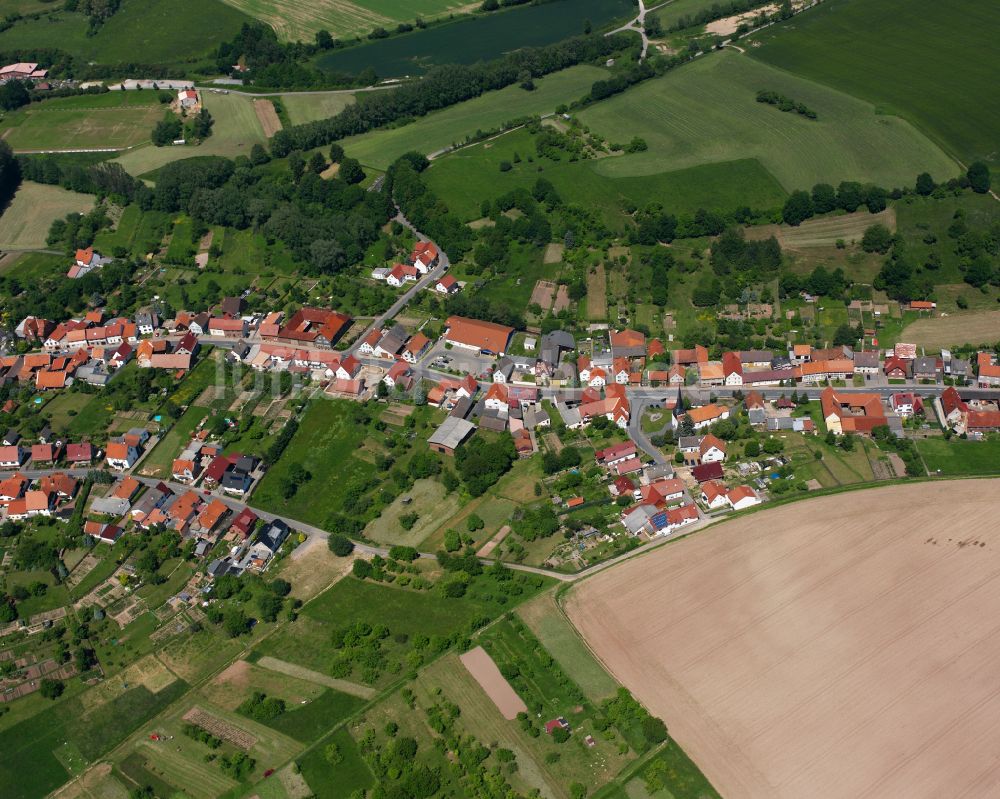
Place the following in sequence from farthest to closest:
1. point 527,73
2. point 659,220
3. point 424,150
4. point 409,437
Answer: point 527,73
point 424,150
point 659,220
point 409,437

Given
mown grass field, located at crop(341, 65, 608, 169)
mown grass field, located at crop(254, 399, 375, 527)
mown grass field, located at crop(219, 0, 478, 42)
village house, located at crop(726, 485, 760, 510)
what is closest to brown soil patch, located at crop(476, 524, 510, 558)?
mown grass field, located at crop(254, 399, 375, 527)

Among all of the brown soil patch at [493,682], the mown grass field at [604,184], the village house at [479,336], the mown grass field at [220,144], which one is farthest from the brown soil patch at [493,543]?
the mown grass field at [220,144]

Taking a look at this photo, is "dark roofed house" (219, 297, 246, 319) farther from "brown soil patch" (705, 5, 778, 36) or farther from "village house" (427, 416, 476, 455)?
"brown soil patch" (705, 5, 778, 36)

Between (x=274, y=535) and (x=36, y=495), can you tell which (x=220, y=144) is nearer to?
(x=36, y=495)

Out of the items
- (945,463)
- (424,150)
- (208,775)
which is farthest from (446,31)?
(208,775)

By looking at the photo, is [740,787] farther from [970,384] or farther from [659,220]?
[659,220]
